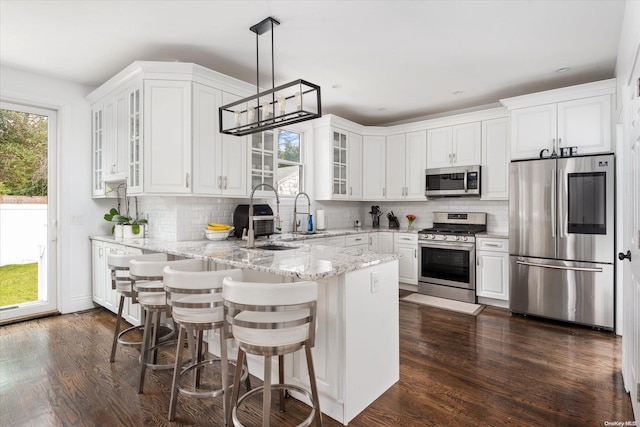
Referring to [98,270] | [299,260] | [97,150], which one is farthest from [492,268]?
[97,150]

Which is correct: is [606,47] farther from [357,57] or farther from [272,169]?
[272,169]

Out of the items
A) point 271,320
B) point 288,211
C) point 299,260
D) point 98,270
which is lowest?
point 98,270

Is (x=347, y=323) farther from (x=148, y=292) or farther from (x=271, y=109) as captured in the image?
(x=271, y=109)

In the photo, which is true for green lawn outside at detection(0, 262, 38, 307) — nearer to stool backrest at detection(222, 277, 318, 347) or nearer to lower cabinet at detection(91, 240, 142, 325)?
lower cabinet at detection(91, 240, 142, 325)

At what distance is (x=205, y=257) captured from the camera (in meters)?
2.46

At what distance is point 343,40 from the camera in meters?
3.03

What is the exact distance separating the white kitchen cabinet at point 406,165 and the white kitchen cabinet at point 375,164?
81 mm

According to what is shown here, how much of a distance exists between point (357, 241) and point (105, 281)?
127 inches

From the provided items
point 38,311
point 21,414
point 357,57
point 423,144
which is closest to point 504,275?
point 423,144

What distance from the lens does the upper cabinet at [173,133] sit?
3.25 meters

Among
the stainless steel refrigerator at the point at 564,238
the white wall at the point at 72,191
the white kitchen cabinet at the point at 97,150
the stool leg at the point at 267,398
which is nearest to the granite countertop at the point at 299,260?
the stool leg at the point at 267,398

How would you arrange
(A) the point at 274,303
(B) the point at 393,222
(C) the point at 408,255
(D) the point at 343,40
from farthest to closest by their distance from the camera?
(B) the point at 393,222, (C) the point at 408,255, (D) the point at 343,40, (A) the point at 274,303

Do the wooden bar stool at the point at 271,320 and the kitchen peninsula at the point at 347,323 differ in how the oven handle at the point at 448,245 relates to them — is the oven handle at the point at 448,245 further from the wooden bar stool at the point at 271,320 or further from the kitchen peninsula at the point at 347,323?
the wooden bar stool at the point at 271,320

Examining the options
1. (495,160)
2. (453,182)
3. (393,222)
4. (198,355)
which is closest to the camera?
(198,355)
